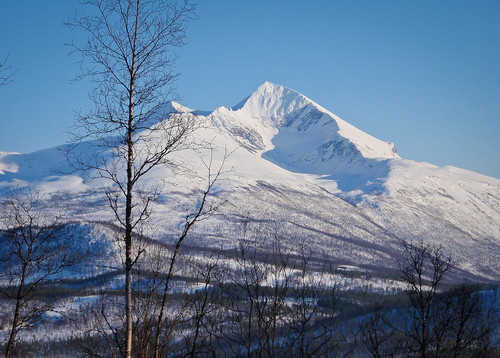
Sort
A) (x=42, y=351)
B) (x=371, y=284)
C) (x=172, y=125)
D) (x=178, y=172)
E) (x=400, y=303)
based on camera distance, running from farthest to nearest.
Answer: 1. (x=371, y=284)
2. (x=400, y=303)
3. (x=42, y=351)
4. (x=178, y=172)
5. (x=172, y=125)

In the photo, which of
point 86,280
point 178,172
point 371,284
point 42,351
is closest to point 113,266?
point 86,280

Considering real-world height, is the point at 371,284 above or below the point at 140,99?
below

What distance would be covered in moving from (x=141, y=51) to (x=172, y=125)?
1770 millimetres

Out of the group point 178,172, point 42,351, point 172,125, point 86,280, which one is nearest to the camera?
point 172,125

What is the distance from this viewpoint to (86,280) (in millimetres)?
170375

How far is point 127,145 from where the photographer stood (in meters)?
10.4

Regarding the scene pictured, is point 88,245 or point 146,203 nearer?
point 146,203

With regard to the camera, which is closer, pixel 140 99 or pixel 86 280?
pixel 140 99

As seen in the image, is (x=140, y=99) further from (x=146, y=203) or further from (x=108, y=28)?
(x=146, y=203)

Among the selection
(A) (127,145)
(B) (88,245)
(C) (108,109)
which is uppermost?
(C) (108,109)

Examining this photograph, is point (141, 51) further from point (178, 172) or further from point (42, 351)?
point (42, 351)

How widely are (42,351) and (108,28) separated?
117m

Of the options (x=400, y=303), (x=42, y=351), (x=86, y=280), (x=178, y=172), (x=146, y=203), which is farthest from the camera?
(x=86, y=280)

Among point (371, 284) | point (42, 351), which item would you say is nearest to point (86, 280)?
point (42, 351)
